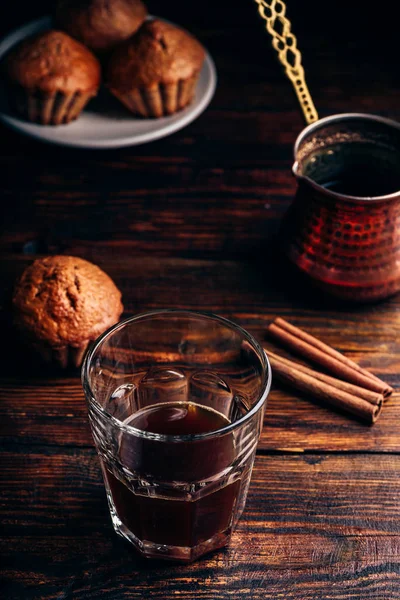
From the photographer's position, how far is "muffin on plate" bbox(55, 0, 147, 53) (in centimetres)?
167

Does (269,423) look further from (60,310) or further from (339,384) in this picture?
(60,310)

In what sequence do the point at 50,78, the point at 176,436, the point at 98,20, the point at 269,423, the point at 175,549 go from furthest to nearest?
1. the point at 98,20
2. the point at 50,78
3. the point at 269,423
4. the point at 175,549
5. the point at 176,436

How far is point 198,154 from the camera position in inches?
63.6

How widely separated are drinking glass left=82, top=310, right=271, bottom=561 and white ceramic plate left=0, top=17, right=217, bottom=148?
1.99 feet

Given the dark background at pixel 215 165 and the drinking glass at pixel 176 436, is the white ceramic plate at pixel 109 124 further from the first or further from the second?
the drinking glass at pixel 176 436

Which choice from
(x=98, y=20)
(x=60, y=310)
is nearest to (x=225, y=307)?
(x=60, y=310)

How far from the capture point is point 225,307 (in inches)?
51.8

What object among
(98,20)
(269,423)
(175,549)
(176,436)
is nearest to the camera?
(176,436)

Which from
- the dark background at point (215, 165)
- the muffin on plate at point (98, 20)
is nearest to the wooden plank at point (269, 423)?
the dark background at point (215, 165)

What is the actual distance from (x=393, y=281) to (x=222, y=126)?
58cm

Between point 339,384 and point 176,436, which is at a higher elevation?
point 176,436

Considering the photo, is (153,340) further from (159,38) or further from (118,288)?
(159,38)

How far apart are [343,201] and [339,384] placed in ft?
0.88

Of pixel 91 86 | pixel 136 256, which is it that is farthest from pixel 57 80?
pixel 136 256
